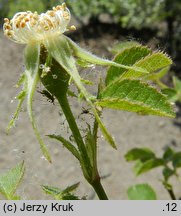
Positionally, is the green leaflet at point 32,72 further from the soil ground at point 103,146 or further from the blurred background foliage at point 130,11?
the blurred background foliage at point 130,11

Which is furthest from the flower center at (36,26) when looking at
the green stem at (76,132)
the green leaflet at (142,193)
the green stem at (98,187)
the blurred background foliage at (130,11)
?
the blurred background foliage at (130,11)

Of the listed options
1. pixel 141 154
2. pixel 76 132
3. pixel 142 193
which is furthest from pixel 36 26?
pixel 141 154

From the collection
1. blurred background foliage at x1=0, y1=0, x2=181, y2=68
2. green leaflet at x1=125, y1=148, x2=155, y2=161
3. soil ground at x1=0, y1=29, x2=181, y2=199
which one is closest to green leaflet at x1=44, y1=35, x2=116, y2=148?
green leaflet at x1=125, y1=148, x2=155, y2=161

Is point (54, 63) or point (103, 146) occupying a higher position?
point (54, 63)

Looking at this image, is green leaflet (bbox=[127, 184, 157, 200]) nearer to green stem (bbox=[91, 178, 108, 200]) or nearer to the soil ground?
green stem (bbox=[91, 178, 108, 200])

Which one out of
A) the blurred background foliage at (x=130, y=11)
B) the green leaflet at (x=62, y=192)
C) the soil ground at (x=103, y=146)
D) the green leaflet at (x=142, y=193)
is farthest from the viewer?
the blurred background foliage at (x=130, y=11)

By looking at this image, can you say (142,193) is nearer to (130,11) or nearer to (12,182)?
(12,182)
